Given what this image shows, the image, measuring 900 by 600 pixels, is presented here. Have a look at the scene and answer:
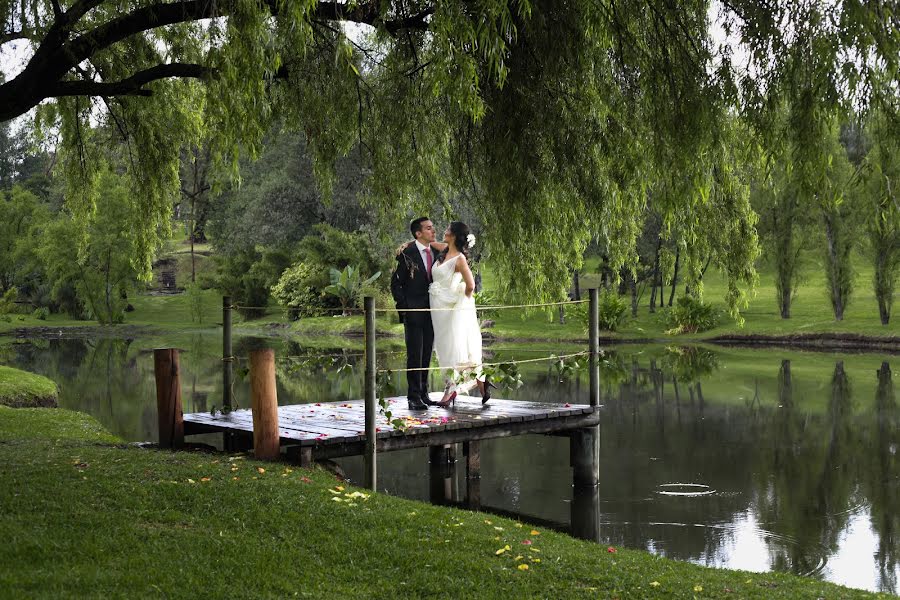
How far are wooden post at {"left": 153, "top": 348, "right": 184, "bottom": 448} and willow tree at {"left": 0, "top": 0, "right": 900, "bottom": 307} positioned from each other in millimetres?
2180

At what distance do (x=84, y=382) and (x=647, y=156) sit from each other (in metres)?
22.2

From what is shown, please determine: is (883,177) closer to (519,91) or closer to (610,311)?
(519,91)

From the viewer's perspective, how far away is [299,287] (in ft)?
162

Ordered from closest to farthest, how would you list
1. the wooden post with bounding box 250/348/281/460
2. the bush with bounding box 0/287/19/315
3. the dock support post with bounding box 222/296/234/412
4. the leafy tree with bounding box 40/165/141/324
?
the wooden post with bounding box 250/348/281/460, the dock support post with bounding box 222/296/234/412, the leafy tree with bounding box 40/165/141/324, the bush with bounding box 0/287/19/315

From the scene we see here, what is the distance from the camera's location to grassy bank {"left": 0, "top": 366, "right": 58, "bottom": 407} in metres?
20.0

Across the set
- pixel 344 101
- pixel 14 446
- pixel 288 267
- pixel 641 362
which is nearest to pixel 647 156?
pixel 344 101

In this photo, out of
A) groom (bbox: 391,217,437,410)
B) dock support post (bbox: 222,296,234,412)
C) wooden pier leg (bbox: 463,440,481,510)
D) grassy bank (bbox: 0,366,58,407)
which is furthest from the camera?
grassy bank (bbox: 0,366,58,407)

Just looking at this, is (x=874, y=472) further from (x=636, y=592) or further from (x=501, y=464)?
(x=636, y=592)

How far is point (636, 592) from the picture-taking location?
7.13 m

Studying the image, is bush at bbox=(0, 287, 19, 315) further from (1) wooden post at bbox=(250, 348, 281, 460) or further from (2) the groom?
(1) wooden post at bbox=(250, 348, 281, 460)

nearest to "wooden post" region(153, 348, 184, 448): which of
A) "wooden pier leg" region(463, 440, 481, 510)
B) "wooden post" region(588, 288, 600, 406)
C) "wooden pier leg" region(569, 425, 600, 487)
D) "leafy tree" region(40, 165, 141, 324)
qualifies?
"wooden pier leg" region(463, 440, 481, 510)

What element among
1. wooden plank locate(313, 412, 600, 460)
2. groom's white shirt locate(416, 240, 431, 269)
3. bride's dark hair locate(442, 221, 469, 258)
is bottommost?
wooden plank locate(313, 412, 600, 460)

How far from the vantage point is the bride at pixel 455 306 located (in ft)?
38.9

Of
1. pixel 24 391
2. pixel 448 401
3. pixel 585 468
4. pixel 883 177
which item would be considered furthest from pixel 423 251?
pixel 24 391
